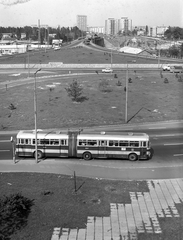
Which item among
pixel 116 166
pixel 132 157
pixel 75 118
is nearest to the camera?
pixel 116 166

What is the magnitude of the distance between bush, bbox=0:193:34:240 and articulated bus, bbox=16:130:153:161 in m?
7.38

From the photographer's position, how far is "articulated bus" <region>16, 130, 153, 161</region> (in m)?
22.8

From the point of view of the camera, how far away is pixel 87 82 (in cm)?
5381

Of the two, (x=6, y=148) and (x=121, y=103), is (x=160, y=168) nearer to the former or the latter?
(x=6, y=148)

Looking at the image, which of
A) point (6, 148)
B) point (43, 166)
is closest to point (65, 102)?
point (6, 148)

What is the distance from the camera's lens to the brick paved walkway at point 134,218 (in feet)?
45.2

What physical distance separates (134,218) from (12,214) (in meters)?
5.79

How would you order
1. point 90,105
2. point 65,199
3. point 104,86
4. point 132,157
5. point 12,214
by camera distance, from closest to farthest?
1. point 12,214
2. point 65,199
3. point 132,157
4. point 90,105
5. point 104,86

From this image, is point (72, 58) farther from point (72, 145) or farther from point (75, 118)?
point (72, 145)

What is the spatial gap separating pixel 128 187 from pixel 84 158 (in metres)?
5.56

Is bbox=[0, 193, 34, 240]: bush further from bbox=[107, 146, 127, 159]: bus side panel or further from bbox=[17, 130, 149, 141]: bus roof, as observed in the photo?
bbox=[107, 146, 127, 159]: bus side panel

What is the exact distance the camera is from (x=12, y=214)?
1455cm

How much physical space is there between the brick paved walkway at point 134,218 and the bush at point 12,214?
182cm

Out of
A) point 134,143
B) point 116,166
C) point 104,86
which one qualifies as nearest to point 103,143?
point 116,166
